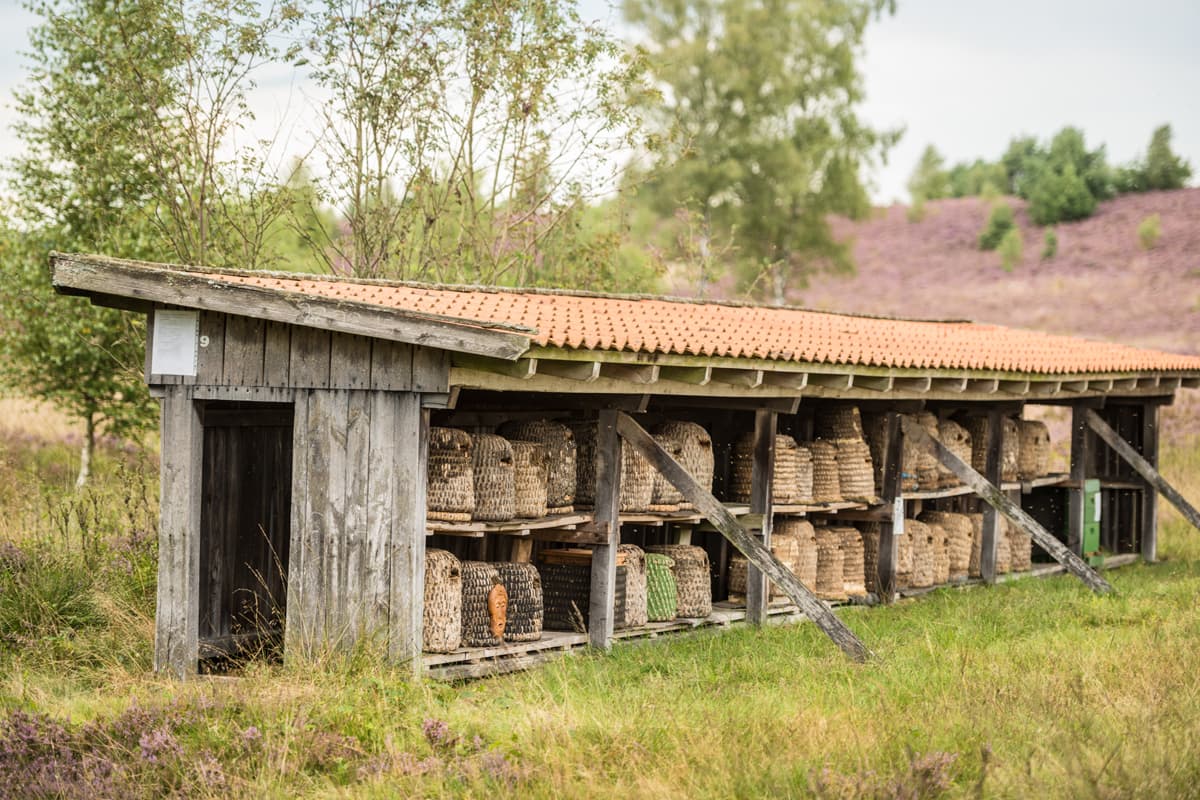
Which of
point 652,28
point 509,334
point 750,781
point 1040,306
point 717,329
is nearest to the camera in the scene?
point 750,781

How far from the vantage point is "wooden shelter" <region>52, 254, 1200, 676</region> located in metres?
8.38

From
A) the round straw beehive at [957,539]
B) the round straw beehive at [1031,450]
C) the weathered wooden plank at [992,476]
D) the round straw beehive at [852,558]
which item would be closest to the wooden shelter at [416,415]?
the round straw beehive at [852,558]

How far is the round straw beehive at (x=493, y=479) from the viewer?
30.2 feet

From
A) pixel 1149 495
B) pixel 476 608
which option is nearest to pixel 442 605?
pixel 476 608

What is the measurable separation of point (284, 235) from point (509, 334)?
22604 millimetres

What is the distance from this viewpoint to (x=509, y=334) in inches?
306

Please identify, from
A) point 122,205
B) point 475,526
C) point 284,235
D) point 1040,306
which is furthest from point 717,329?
point 1040,306

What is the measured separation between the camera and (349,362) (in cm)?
848

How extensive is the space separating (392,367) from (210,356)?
130cm

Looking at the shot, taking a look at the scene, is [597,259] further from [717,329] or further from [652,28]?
[652,28]

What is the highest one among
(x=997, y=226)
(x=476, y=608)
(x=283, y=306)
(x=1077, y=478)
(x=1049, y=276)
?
(x=997, y=226)

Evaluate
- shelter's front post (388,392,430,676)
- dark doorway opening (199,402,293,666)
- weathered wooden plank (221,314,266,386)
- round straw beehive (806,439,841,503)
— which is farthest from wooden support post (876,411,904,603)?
weathered wooden plank (221,314,266,386)

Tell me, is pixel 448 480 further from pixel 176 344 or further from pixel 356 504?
pixel 176 344

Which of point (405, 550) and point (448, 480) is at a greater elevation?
point (448, 480)
